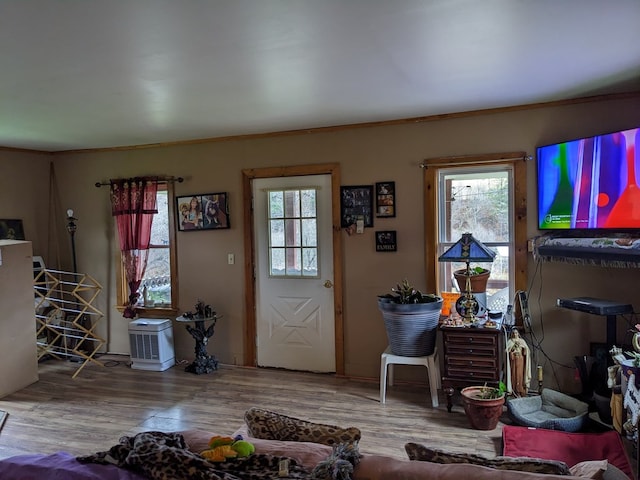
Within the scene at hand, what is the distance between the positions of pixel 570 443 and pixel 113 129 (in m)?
4.34

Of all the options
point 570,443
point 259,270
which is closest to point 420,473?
point 570,443

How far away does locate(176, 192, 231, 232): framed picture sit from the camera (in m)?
4.64

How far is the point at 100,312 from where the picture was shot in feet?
16.4

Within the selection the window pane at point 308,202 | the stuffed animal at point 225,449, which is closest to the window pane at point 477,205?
the window pane at point 308,202

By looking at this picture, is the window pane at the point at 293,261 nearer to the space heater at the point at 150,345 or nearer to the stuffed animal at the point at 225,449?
the space heater at the point at 150,345

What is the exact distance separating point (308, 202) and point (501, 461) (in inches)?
128

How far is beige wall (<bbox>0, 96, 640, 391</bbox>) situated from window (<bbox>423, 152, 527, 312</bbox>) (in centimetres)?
8

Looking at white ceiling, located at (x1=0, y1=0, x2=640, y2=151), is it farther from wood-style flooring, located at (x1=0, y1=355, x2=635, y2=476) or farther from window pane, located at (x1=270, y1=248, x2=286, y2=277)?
wood-style flooring, located at (x1=0, y1=355, x2=635, y2=476)

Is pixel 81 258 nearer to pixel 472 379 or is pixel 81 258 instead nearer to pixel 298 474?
pixel 472 379

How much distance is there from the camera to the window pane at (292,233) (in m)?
4.43

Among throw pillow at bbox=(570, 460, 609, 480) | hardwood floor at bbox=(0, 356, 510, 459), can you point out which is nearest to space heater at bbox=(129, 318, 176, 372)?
hardwood floor at bbox=(0, 356, 510, 459)

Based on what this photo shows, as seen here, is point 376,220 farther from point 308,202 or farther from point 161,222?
point 161,222

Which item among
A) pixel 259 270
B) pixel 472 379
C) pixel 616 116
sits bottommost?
pixel 472 379

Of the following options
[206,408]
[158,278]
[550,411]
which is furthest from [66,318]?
[550,411]
